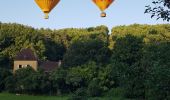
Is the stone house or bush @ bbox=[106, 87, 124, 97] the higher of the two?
the stone house

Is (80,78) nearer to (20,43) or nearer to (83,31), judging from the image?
(20,43)

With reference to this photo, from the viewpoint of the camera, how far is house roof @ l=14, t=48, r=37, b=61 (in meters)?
53.8

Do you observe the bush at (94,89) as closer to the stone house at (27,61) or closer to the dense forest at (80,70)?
the dense forest at (80,70)

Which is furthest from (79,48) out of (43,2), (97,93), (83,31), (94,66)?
(43,2)

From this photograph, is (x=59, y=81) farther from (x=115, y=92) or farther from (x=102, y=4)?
(x=102, y=4)

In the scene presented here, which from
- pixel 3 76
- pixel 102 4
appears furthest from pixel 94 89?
pixel 102 4

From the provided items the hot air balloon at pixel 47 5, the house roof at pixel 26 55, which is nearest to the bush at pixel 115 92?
the house roof at pixel 26 55

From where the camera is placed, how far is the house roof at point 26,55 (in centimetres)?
5375

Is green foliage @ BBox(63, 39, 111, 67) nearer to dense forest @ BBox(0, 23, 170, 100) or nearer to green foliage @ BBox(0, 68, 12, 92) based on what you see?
dense forest @ BBox(0, 23, 170, 100)

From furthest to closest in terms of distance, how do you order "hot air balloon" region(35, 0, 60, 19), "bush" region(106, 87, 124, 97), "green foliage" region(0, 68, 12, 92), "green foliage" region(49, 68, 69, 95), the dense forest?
"green foliage" region(0, 68, 12, 92) < "green foliage" region(49, 68, 69, 95) < the dense forest < "bush" region(106, 87, 124, 97) < "hot air balloon" region(35, 0, 60, 19)

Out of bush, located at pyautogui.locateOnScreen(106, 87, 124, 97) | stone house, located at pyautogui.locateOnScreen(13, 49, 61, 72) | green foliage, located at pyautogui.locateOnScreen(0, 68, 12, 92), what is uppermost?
stone house, located at pyautogui.locateOnScreen(13, 49, 61, 72)

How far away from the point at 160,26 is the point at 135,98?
3418cm

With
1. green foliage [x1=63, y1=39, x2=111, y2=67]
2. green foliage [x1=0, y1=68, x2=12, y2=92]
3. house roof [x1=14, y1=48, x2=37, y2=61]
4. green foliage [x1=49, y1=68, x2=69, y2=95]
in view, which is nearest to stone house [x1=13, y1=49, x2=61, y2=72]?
house roof [x1=14, y1=48, x2=37, y2=61]

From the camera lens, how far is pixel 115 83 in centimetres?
4084
